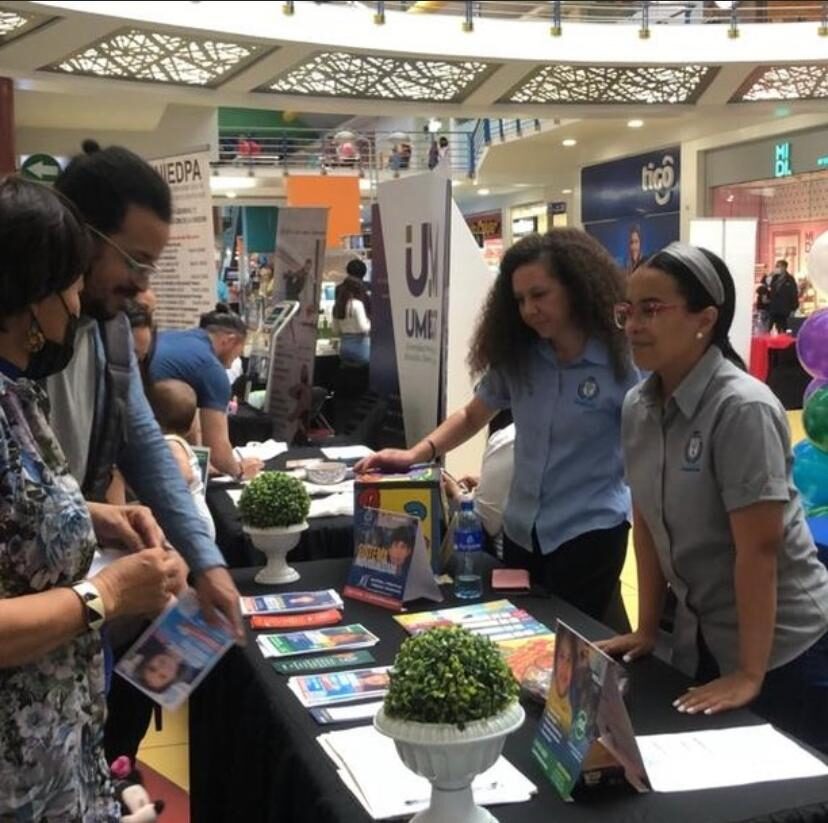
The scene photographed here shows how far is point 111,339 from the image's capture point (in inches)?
66.7

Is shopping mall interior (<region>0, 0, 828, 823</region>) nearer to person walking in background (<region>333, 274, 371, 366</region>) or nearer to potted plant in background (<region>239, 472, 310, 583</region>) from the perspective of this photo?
person walking in background (<region>333, 274, 371, 366</region>)

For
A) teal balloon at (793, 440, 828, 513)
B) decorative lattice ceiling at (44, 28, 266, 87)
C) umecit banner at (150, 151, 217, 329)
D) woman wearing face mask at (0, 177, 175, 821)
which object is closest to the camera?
woman wearing face mask at (0, 177, 175, 821)

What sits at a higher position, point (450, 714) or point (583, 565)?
point (450, 714)

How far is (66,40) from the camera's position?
26.8 ft

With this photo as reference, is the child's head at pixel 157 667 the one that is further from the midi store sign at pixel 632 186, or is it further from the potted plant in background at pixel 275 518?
the midi store sign at pixel 632 186

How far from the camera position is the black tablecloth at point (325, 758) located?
1.29 meters

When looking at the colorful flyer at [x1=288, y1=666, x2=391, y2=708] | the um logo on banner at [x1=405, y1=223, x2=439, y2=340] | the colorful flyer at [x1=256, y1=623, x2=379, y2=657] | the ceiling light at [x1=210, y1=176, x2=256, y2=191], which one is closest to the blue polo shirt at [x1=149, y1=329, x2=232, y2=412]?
the um logo on banner at [x1=405, y1=223, x2=439, y2=340]

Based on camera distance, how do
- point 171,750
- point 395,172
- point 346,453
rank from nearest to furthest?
point 171,750
point 346,453
point 395,172

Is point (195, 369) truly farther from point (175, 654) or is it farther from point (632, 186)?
point (632, 186)

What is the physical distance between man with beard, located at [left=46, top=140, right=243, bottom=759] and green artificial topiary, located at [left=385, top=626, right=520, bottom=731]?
41 centimetres

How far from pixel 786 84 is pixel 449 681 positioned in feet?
38.2

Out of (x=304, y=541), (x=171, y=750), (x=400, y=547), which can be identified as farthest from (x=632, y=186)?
(x=400, y=547)

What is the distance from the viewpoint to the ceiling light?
17.0 m

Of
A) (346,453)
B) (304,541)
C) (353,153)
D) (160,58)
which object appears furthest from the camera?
(353,153)
